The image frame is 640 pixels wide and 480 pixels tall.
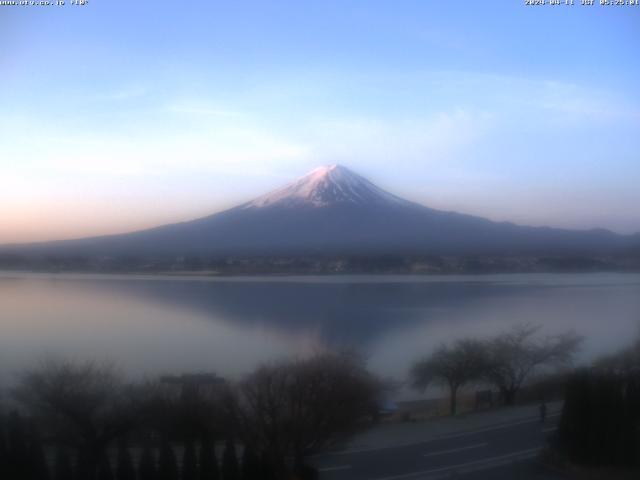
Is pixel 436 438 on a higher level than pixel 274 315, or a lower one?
lower

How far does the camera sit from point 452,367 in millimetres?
6848

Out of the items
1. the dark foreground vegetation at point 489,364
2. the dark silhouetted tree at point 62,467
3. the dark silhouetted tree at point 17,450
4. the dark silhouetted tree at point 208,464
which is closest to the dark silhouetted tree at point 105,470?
the dark silhouetted tree at point 62,467

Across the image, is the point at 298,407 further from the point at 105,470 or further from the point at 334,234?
the point at 334,234

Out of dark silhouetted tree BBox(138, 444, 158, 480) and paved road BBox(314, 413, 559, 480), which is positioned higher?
dark silhouetted tree BBox(138, 444, 158, 480)

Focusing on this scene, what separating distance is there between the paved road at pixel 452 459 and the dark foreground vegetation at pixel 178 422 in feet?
0.66

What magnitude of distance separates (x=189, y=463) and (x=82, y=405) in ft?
3.33

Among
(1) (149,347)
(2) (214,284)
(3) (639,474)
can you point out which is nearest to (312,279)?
(2) (214,284)

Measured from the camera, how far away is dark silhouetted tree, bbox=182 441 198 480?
421cm

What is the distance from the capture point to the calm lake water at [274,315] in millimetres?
6367

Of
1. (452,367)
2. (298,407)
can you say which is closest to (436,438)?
(298,407)

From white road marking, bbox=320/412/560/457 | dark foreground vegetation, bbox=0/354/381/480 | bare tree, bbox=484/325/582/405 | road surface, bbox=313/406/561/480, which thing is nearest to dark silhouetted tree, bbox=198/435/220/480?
dark foreground vegetation, bbox=0/354/381/480

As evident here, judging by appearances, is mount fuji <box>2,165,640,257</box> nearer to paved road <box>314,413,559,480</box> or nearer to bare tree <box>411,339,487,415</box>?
bare tree <box>411,339,487,415</box>

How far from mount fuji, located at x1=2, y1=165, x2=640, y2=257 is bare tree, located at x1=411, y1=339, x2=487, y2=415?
11.2 ft

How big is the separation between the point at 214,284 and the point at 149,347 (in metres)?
3.20
